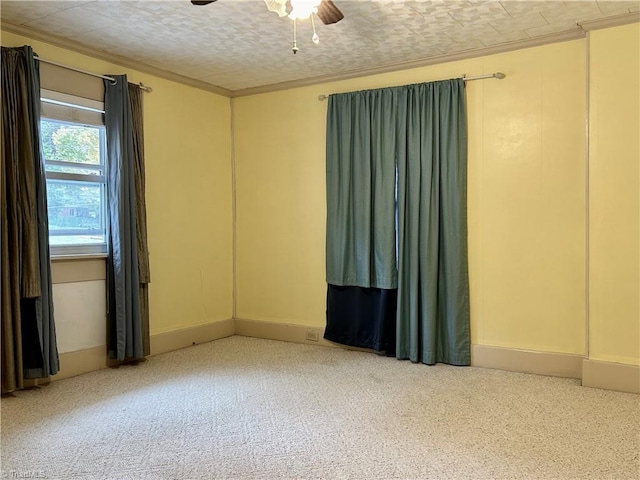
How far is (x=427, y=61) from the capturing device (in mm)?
4188

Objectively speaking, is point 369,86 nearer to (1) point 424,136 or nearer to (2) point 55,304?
(1) point 424,136

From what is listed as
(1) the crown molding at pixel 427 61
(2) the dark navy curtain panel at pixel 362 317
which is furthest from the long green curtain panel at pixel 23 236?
(2) the dark navy curtain panel at pixel 362 317

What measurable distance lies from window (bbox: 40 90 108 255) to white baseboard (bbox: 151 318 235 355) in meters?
0.98

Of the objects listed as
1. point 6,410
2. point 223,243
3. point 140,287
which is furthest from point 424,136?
point 6,410

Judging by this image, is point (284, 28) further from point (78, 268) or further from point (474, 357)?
point (474, 357)

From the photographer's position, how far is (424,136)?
4152mm

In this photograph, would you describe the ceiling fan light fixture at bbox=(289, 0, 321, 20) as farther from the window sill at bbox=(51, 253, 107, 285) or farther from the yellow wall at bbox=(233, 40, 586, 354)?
the window sill at bbox=(51, 253, 107, 285)

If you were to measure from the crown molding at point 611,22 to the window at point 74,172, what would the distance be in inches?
139

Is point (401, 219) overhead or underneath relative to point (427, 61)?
underneath

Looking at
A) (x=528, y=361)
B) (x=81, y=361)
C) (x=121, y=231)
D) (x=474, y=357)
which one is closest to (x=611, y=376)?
(x=528, y=361)

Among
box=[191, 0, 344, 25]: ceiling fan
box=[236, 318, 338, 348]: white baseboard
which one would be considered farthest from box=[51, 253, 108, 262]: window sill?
box=[191, 0, 344, 25]: ceiling fan

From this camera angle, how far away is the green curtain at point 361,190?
430 centimetres

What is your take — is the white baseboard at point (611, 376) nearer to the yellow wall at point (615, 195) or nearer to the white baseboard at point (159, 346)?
the yellow wall at point (615, 195)

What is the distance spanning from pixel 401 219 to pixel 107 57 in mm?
2650
